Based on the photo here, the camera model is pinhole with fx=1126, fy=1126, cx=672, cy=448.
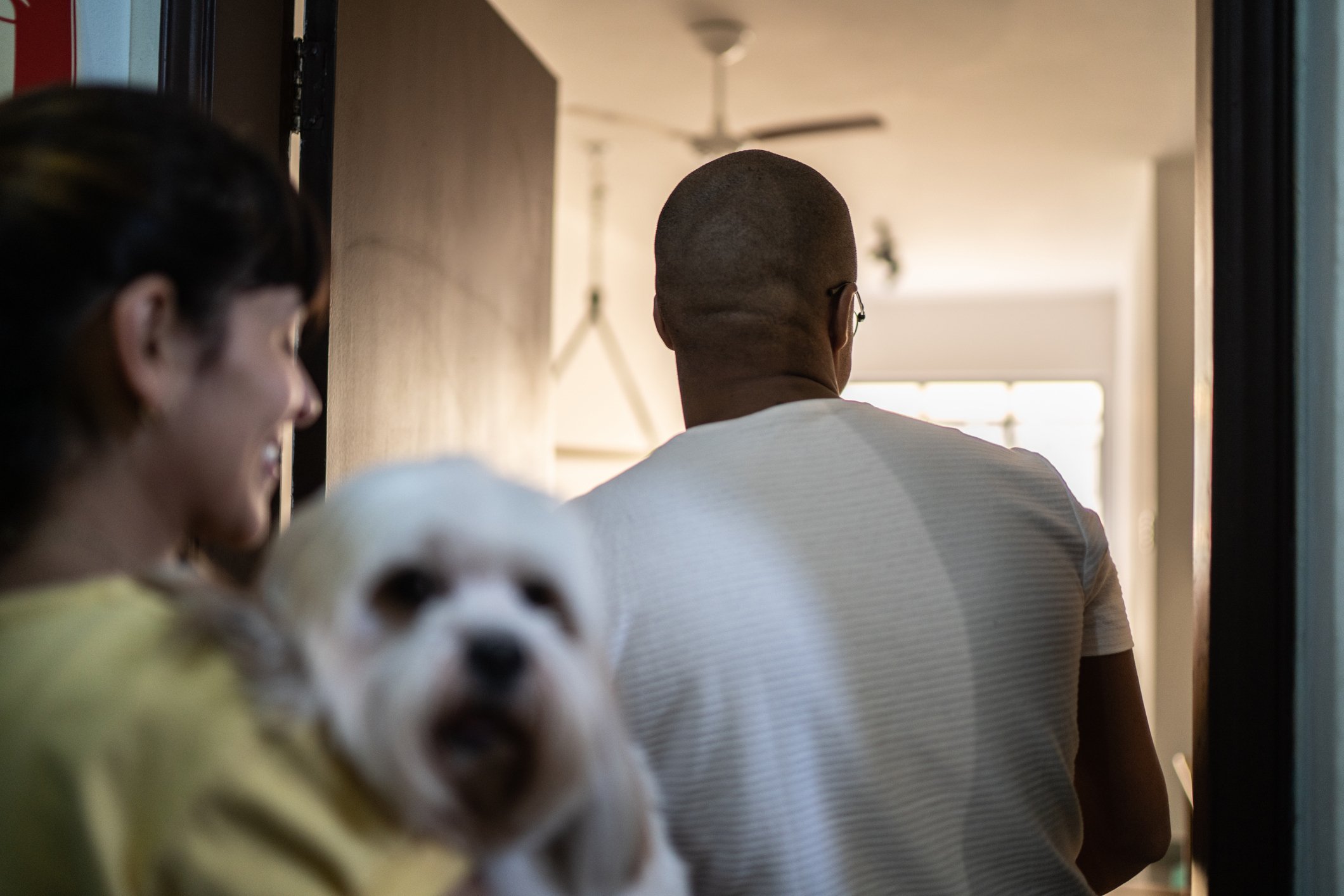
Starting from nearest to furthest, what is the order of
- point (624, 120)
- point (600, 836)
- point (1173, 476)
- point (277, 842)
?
point (277, 842)
point (600, 836)
point (624, 120)
point (1173, 476)

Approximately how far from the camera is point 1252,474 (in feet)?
3.81

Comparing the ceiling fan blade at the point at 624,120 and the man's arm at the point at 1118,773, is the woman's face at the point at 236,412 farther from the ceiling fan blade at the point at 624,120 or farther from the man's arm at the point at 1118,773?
the ceiling fan blade at the point at 624,120

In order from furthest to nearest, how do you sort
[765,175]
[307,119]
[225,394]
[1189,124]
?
[1189,124] < [307,119] < [765,175] < [225,394]

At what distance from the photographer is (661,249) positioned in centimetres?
137

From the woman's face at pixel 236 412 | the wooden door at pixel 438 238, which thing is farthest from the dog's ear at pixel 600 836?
the wooden door at pixel 438 238

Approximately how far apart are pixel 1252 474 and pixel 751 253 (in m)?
0.58

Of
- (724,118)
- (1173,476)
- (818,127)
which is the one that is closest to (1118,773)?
(818,127)

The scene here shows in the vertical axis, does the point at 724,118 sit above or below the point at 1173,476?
above

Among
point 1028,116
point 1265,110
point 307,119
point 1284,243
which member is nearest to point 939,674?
point 1284,243

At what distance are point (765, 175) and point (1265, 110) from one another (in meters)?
0.54

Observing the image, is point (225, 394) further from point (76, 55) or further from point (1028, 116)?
point (1028, 116)

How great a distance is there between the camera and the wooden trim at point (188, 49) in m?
1.40

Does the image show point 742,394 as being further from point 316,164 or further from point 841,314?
point 316,164

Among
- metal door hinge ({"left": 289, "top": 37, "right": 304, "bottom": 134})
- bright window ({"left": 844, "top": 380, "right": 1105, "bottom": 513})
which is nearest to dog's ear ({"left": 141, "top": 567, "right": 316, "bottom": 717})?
metal door hinge ({"left": 289, "top": 37, "right": 304, "bottom": 134})
